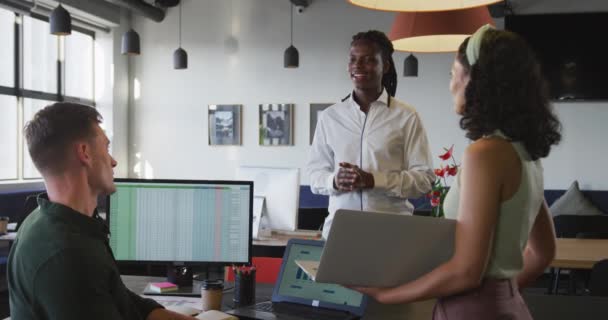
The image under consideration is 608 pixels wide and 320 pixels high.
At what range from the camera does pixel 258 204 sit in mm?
3555

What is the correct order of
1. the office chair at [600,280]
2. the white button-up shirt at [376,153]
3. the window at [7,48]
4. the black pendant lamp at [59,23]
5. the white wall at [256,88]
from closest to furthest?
the white button-up shirt at [376,153]
the office chair at [600,280]
the black pendant lamp at [59,23]
the window at [7,48]
the white wall at [256,88]

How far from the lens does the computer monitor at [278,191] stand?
3463 mm

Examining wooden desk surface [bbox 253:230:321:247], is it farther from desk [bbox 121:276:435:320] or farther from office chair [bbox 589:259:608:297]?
office chair [bbox 589:259:608:297]

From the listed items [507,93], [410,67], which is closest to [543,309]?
[507,93]

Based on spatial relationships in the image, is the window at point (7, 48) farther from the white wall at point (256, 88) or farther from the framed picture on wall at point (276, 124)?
the framed picture on wall at point (276, 124)

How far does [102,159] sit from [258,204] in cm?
213

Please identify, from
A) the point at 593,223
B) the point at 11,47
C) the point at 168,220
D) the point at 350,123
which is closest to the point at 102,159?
the point at 168,220

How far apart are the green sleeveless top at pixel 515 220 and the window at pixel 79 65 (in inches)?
289

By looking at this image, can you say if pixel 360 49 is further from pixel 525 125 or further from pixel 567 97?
pixel 567 97

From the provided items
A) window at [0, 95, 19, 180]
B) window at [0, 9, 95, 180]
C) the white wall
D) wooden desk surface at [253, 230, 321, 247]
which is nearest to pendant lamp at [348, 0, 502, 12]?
wooden desk surface at [253, 230, 321, 247]

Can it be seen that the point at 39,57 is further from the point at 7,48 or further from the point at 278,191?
the point at 278,191

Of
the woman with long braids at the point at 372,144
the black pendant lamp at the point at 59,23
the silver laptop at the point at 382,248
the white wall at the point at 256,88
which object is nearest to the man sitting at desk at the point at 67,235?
the silver laptop at the point at 382,248

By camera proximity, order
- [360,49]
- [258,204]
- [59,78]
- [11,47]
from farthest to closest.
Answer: [59,78] → [11,47] → [258,204] → [360,49]

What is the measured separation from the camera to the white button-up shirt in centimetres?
248
